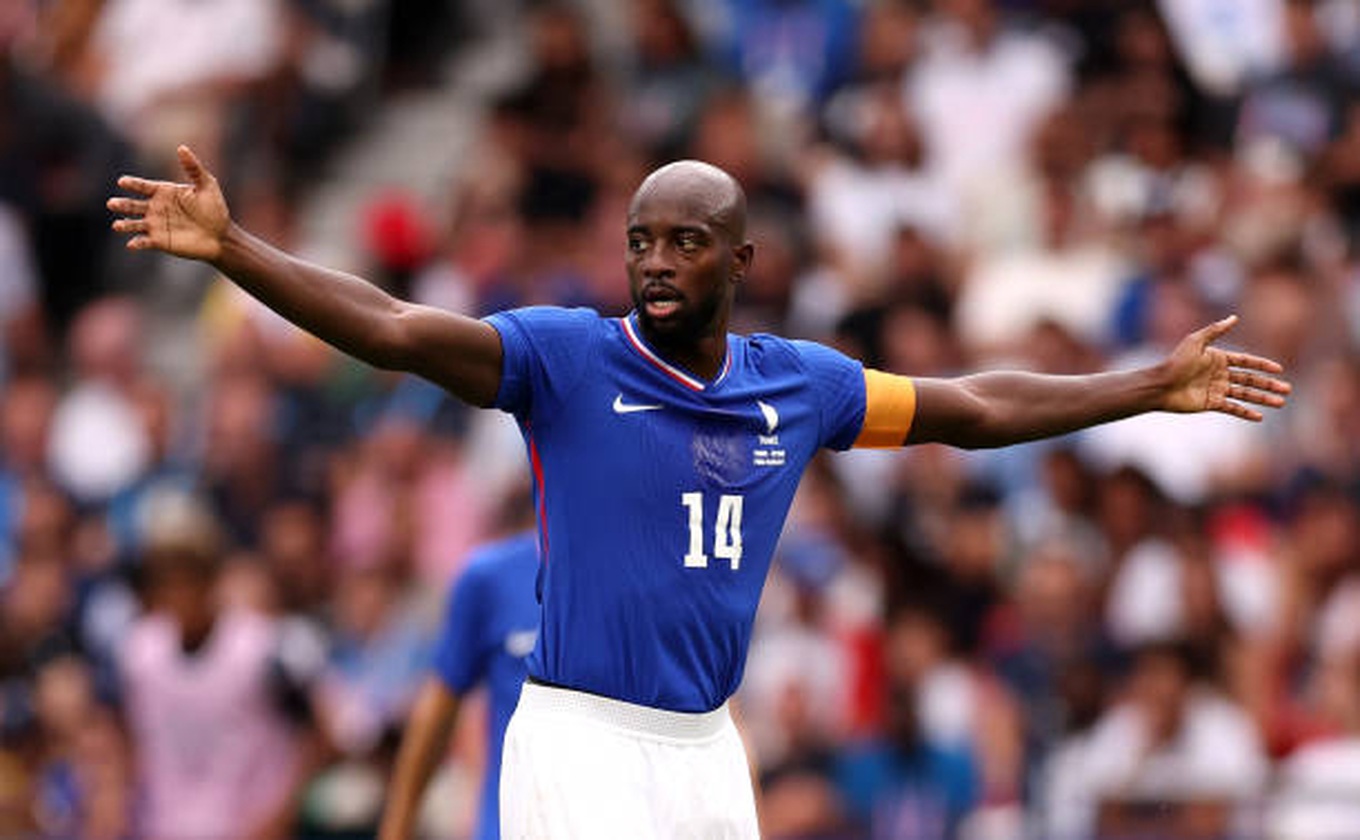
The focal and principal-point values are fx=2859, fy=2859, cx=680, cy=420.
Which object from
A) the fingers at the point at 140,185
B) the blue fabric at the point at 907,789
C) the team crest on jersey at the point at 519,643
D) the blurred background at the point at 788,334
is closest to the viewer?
the fingers at the point at 140,185

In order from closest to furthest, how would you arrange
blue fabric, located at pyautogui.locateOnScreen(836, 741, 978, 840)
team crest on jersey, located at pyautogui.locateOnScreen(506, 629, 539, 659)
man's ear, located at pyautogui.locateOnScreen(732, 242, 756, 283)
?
man's ear, located at pyautogui.locateOnScreen(732, 242, 756, 283), team crest on jersey, located at pyautogui.locateOnScreen(506, 629, 539, 659), blue fabric, located at pyautogui.locateOnScreen(836, 741, 978, 840)

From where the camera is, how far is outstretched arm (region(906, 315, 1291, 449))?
762 cm

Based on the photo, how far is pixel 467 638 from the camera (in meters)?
9.35

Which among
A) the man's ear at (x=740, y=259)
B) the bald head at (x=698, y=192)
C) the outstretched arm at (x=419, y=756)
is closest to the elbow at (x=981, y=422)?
the man's ear at (x=740, y=259)

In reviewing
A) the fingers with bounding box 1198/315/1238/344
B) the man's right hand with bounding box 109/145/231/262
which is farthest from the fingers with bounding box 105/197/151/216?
the fingers with bounding box 1198/315/1238/344

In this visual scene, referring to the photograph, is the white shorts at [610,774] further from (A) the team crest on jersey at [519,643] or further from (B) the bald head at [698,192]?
(A) the team crest on jersey at [519,643]

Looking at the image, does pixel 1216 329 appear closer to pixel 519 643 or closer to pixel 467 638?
pixel 519 643

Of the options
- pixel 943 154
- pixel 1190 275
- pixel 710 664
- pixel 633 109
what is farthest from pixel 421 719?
pixel 633 109

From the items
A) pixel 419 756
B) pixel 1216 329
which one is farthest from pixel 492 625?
pixel 1216 329

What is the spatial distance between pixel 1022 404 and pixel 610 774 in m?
1.61

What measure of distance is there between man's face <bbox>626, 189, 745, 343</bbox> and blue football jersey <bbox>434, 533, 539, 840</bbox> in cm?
232

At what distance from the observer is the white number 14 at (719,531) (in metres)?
7.05

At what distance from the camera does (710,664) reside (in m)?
7.09

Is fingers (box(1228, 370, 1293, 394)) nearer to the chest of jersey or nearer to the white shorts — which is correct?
the chest of jersey
